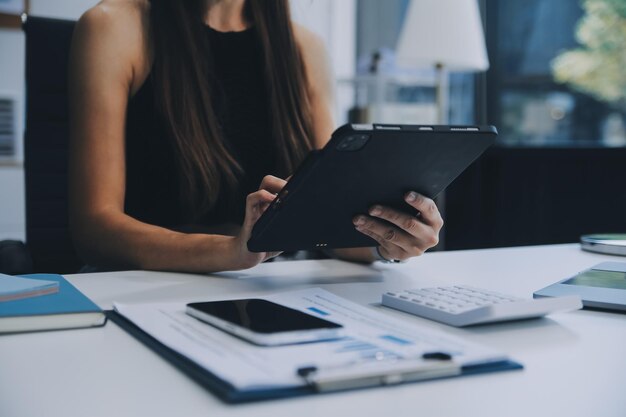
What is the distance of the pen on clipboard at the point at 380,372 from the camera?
45 cm

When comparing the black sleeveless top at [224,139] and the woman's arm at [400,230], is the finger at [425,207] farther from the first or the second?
the black sleeveless top at [224,139]

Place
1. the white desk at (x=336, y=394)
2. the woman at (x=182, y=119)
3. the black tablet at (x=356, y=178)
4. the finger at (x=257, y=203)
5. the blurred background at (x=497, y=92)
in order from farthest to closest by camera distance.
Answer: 1. the blurred background at (x=497, y=92)
2. the woman at (x=182, y=119)
3. the finger at (x=257, y=203)
4. the black tablet at (x=356, y=178)
5. the white desk at (x=336, y=394)

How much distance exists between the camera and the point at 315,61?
4.75 feet

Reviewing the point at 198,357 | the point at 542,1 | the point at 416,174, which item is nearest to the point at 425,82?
the point at 542,1

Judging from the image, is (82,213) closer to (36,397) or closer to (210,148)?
(210,148)

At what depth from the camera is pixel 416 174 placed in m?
0.82

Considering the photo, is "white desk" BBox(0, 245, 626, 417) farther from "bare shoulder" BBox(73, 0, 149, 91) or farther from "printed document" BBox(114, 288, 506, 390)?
"bare shoulder" BBox(73, 0, 149, 91)

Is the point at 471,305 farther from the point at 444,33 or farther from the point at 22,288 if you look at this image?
the point at 444,33

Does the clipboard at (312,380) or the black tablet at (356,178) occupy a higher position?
the black tablet at (356,178)

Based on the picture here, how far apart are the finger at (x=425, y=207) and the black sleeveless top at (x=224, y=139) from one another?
46 centimetres

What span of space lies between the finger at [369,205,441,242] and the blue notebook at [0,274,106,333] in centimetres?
35

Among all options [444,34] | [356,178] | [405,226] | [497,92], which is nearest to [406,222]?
[405,226]

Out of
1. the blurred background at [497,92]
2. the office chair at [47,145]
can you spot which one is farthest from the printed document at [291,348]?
the blurred background at [497,92]

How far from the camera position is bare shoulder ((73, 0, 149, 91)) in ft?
3.95
